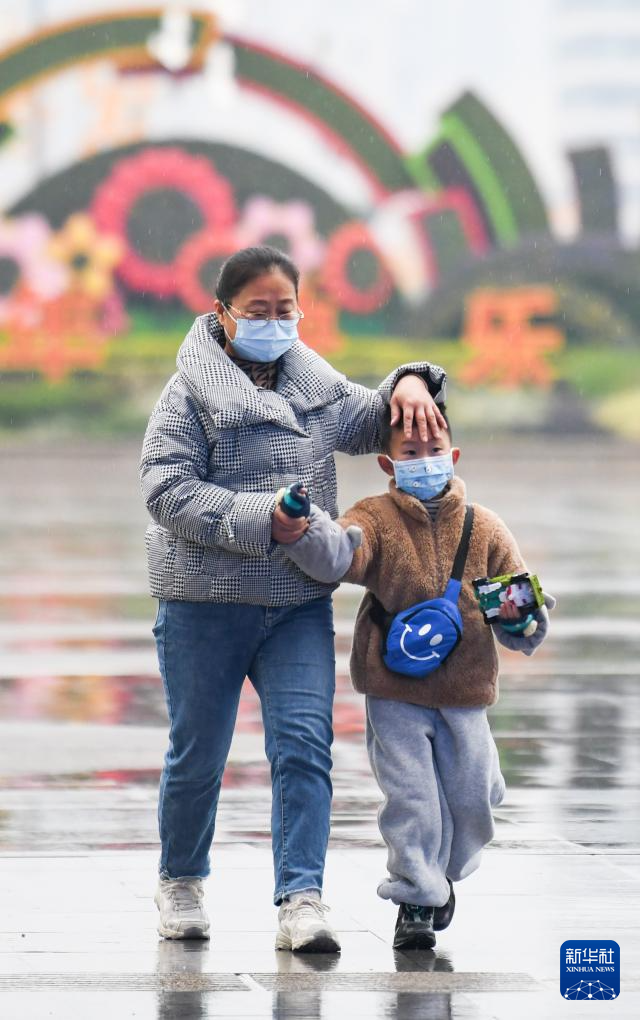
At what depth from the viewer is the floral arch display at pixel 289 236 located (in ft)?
133

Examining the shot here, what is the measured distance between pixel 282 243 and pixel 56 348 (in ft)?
15.7

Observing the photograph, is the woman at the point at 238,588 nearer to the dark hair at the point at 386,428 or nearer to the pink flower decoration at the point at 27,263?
the dark hair at the point at 386,428

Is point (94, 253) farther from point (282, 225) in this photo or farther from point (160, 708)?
point (160, 708)

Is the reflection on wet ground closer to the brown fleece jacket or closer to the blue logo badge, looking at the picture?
the brown fleece jacket

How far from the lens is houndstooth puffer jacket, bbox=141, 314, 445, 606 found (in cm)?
545

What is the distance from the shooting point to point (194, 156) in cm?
4081

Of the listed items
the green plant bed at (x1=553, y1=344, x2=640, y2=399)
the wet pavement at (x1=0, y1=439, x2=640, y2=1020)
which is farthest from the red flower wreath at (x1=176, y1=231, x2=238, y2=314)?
the wet pavement at (x1=0, y1=439, x2=640, y2=1020)

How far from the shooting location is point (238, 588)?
5504 millimetres

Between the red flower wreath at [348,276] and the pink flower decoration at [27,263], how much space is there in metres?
5.13

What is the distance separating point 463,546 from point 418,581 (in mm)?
154

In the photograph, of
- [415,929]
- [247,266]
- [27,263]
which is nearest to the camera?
[415,929]

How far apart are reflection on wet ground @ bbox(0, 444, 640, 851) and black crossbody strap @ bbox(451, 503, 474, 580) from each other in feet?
5.18

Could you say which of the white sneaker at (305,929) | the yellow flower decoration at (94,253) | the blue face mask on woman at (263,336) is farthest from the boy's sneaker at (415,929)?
the yellow flower decoration at (94,253)

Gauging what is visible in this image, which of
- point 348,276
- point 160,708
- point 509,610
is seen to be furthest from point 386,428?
point 348,276
